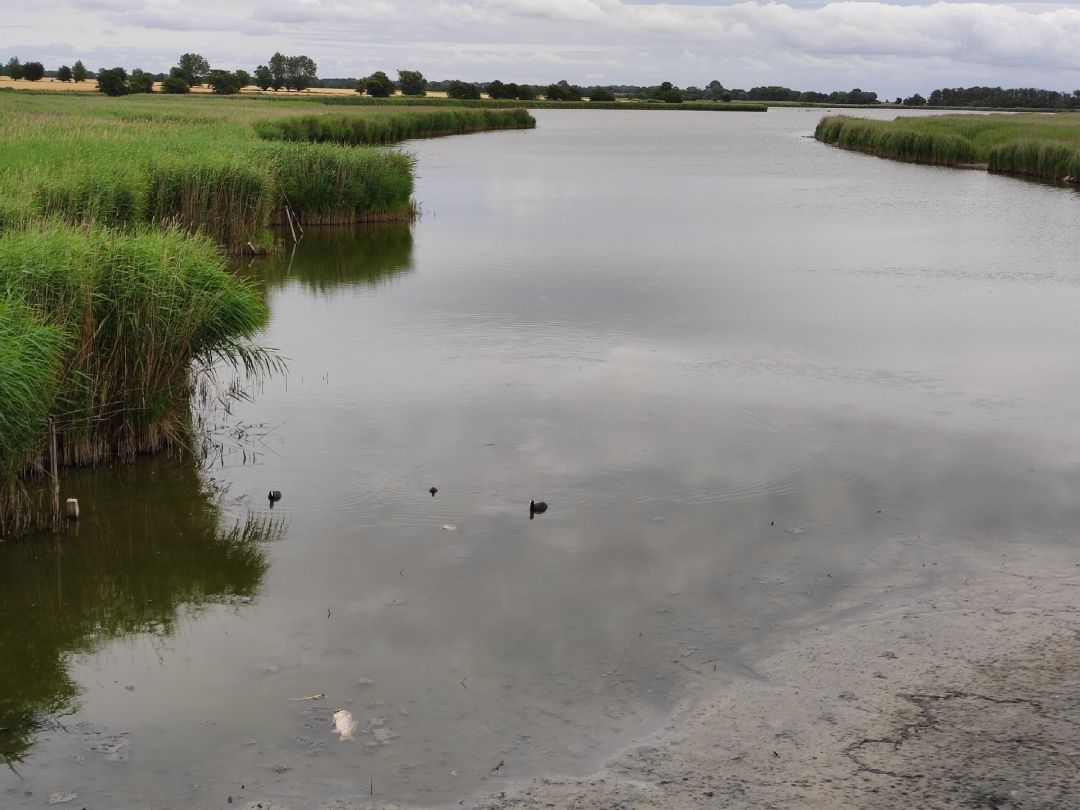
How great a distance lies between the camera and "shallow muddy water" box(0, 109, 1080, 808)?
542 cm

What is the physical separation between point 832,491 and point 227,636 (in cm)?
477

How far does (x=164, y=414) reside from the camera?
31.2 ft

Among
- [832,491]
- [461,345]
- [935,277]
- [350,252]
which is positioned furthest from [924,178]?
[832,491]

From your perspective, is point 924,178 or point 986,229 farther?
point 924,178

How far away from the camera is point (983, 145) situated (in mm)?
46938

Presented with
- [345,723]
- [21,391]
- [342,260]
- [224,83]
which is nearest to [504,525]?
[345,723]

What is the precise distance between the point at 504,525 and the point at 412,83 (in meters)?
119

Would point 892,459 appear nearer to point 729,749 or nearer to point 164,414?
point 729,749

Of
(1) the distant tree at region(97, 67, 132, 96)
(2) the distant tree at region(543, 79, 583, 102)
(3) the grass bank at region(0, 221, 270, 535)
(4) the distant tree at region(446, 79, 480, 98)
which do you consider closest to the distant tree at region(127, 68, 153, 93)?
(1) the distant tree at region(97, 67, 132, 96)

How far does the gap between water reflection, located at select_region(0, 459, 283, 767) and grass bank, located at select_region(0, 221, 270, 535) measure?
0.38 m

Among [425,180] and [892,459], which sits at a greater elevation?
[425,180]

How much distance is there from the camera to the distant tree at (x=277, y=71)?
132750mm

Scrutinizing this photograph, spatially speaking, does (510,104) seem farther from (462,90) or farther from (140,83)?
(140,83)

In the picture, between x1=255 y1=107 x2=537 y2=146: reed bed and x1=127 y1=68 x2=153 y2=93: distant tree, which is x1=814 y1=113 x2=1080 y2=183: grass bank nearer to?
x1=255 y1=107 x2=537 y2=146: reed bed
